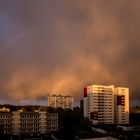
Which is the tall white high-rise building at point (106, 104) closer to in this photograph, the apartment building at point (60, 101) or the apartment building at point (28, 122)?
the apartment building at point (28, 122)

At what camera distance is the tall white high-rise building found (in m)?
49.4

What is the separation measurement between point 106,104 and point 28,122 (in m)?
17.6

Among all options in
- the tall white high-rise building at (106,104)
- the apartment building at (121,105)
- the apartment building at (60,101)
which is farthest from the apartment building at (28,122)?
the apartment building at (60,101)

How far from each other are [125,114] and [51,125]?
56.2ft

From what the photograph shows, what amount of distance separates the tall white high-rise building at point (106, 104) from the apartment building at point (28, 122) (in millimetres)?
11725

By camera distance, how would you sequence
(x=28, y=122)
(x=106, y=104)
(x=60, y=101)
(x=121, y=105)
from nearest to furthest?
(x=28, y=122) → (x=106, y=104) → (x=121, y=105) → (x=60, y=101)

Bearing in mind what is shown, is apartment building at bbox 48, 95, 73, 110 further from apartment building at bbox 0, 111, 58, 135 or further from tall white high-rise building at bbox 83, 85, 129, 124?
apartment building at bbox 0, 111, 58, 135

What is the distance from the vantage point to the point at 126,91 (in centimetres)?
5244

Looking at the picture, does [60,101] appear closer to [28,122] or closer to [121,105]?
[121,105]

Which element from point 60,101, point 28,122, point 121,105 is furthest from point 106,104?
point 28,122

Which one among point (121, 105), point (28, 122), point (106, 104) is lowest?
point (28, 122)

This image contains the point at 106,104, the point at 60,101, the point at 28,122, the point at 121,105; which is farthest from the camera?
the point at 60,101

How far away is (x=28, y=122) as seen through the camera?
119ft

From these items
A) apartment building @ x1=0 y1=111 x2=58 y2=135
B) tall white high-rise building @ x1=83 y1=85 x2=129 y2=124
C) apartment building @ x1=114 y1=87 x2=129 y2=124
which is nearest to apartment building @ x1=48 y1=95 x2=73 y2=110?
tall white high-rise building @ x1=83 y1=85 x2=129 y2=124
